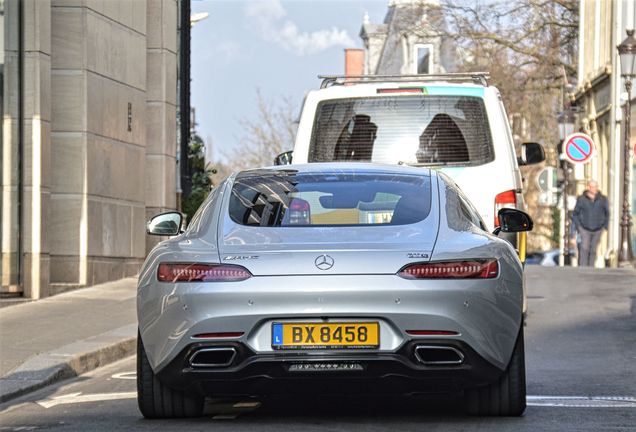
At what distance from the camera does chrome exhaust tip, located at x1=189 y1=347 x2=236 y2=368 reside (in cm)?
770

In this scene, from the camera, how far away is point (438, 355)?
7711mm

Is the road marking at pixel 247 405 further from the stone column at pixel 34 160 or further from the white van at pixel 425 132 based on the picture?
the stone column at pixel 34 160

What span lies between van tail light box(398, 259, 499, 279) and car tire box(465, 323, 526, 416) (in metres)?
0.56

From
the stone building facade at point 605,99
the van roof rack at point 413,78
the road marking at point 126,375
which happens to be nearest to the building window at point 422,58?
the stone building facade at point 605,99

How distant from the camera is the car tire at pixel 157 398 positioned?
826cm

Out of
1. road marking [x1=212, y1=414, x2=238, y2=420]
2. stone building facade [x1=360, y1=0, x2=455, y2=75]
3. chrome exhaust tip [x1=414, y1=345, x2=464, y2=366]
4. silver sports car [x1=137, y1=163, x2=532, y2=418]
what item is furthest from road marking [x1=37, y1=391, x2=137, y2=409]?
stone building facade [x1=360, y1=0, x2=455, y2=75]

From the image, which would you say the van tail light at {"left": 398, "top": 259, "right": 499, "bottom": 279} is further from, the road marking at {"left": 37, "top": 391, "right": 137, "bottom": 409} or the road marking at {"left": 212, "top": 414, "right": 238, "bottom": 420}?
the road marking at {"left": 37, "top": 391, "right": 137, "bottom": 409}

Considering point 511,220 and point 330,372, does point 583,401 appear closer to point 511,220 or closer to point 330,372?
point 511,220

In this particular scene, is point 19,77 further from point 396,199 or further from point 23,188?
point 396,199

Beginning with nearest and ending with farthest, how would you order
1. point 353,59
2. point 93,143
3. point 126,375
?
point 126,375
point 93,143
point 353,59

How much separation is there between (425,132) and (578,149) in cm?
2234

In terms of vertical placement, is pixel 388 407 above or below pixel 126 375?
above

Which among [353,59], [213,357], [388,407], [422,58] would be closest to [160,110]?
[388,407]

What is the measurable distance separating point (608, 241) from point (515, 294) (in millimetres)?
34094
